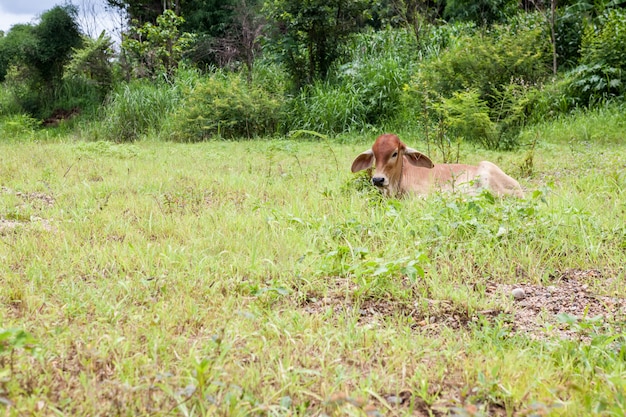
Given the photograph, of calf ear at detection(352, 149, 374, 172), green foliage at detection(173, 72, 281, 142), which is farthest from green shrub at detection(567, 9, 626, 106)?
calf ear at detection(352, 149, 374, 172)

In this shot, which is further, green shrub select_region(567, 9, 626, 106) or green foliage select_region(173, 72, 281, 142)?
green shrub select_region(567, 9, 626, 106)

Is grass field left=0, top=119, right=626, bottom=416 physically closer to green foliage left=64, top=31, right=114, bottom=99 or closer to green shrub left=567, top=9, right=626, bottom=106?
green shrub left=567, top=9, right=626, bottom=106

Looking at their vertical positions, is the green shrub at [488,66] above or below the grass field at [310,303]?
above

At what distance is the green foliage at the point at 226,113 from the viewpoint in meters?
9.61

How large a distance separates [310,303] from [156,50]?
12211 millimetres

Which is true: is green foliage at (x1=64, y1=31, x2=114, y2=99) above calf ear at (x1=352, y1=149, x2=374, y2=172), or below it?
above

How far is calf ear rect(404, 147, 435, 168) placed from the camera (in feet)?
14.5

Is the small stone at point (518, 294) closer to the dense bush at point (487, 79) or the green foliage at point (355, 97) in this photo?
the dense bush at point (487, 79)

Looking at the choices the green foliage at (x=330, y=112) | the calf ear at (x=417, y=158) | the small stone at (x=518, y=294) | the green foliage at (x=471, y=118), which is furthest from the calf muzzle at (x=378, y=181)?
the green foliage at (x=330, y=112)

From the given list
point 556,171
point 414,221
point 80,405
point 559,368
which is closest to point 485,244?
point 414,221

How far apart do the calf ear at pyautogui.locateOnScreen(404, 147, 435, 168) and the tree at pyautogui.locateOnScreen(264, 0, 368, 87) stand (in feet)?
22.8

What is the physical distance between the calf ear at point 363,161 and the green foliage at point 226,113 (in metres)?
5.53

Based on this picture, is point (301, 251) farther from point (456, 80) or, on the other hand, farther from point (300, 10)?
A: point (300, 10)

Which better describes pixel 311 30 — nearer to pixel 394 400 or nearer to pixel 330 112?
pixel 330 112
